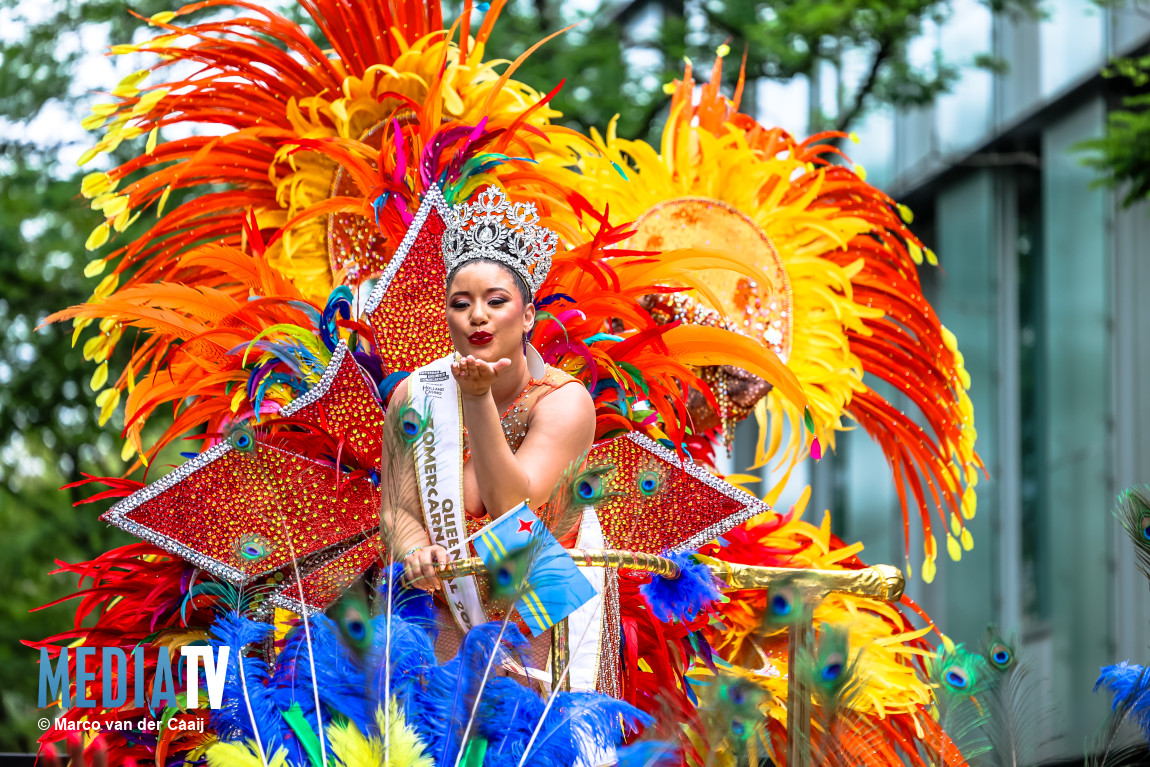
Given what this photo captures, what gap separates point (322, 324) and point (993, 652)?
1.78m

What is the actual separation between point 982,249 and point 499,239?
7102 mm

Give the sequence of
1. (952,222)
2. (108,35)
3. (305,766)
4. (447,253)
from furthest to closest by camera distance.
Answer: (952,222), (108,35), (447,253), (305,766)

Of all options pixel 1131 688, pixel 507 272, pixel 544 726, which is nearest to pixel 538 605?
pixel 544 726

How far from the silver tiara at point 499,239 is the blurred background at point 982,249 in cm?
407

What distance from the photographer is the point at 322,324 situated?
311cm

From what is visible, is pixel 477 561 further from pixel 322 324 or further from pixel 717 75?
pixel 717 75

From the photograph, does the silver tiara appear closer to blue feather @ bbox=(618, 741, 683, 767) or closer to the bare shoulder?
the bare shoulder

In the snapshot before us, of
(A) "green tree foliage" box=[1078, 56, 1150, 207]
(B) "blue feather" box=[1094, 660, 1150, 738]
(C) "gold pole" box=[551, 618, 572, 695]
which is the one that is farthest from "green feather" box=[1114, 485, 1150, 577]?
(A) "green tree foliage" box=[1078, 56, 1150, 207]

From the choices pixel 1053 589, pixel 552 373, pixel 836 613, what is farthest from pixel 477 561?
pixel 1053 589

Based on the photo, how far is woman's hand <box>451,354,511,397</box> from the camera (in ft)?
8.04

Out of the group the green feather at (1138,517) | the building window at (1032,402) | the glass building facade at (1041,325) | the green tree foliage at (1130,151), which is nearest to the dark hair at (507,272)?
the green feather at (1138,517)

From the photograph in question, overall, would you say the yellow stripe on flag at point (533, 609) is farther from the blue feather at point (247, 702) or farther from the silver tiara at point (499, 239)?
the silver tiara at point (499, 239)

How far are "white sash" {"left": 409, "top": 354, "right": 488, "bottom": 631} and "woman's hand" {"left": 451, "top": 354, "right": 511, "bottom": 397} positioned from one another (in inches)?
5.9

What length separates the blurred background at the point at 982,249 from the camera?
23.5ft
